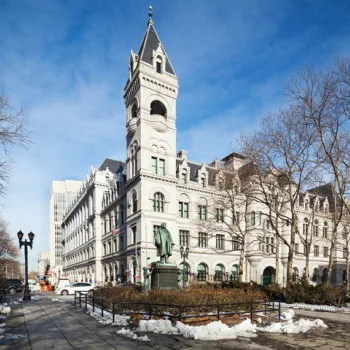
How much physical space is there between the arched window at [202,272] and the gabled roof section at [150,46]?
2769 centimetres

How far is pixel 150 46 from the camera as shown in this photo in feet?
142

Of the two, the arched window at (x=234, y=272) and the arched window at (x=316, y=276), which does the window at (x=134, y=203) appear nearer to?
the arched window at (x=234, y=272)

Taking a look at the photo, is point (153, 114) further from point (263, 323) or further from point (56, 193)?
point (56, 193)

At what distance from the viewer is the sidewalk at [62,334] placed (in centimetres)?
927

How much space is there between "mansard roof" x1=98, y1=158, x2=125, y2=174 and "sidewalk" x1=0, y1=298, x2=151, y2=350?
43.9m

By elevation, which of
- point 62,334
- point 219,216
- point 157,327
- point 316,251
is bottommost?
point 316,251

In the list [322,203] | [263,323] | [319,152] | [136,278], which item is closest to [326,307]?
[263,323]

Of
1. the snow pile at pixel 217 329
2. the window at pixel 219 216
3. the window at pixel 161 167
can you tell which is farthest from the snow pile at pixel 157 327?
the window at pixel 161 167

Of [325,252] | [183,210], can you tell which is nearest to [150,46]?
[183,210]

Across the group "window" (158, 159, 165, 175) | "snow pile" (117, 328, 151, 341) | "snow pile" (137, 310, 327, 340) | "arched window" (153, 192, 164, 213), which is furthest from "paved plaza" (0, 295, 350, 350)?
"window" (158, 159, 165, 175)

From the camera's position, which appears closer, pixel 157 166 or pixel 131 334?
pixel 131 334

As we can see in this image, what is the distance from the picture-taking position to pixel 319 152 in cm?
2330

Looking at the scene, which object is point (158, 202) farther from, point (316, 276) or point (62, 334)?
point (316, 276)

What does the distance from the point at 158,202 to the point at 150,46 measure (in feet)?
72.5
